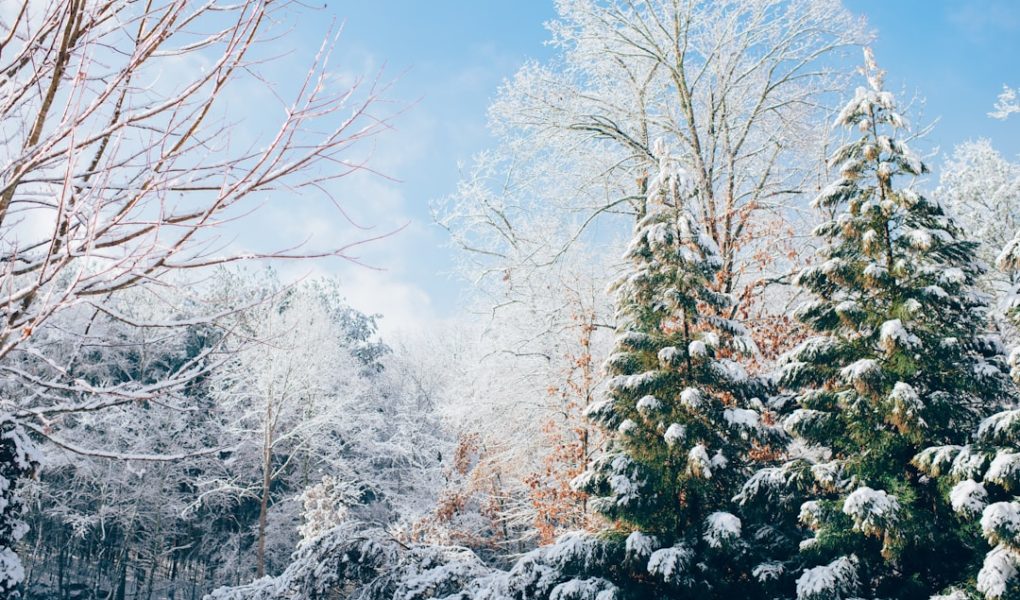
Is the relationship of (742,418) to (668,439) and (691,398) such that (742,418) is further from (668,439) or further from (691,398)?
(668,439)

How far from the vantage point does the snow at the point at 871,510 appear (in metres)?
6.08

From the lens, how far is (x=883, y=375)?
6.82 meters

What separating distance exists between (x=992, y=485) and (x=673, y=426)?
2.94 m

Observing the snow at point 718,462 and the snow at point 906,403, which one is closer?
the snow at point 906,403

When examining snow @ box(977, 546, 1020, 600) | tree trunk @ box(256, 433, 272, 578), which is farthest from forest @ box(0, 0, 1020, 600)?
tree trunk @ box(256, 433, 272, 578)

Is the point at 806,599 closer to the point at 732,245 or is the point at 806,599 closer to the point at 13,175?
the point at 732,245

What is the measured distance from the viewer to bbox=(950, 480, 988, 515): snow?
5641 mm

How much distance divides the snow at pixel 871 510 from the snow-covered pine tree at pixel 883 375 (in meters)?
0.01

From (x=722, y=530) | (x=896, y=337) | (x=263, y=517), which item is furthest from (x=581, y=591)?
(x=263, y=517)

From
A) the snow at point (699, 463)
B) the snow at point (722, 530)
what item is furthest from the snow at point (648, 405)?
the snow at point (722, 530)

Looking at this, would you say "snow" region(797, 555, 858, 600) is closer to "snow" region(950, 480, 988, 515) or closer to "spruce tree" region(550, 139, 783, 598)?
"spruce tree" region(550, 139, 783, 598)

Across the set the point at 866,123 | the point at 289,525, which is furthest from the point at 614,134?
the point at 289,525

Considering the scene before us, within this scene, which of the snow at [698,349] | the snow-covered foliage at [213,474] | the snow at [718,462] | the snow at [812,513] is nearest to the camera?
the snow at [812,513]

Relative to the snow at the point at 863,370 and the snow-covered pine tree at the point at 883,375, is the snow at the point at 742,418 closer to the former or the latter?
the snow-covered pine tree at the point at 883,375
